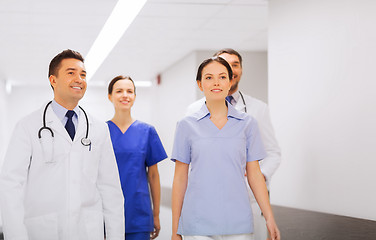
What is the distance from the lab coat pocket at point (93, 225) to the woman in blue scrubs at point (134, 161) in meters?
0.86

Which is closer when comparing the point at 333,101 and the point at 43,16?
the point at 333,101

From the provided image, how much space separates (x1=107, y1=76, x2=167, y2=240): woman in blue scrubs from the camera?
288 cm

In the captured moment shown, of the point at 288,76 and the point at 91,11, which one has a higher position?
the point at 91,11

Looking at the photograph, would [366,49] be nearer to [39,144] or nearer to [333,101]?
[333,101]

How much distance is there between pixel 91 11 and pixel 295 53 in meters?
2.12

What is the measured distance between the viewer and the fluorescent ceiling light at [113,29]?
15.8ft

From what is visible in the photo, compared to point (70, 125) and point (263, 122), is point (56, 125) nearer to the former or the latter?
point (70, 125)

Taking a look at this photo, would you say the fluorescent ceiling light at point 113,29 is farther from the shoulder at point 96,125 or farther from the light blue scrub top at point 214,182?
the light blue scrub top at point 214,182

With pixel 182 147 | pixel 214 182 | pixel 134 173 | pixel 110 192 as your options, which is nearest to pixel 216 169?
pixel 214 182

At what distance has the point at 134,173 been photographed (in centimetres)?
289

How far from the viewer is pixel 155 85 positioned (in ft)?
35.2

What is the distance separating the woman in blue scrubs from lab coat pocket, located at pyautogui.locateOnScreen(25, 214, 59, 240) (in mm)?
975

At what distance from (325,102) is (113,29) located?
2895 mm

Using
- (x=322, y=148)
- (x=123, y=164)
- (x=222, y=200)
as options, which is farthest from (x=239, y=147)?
(x=322, y=148)
